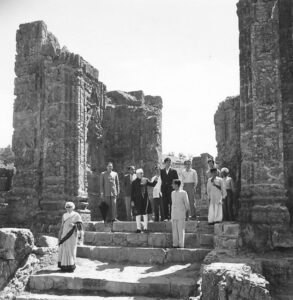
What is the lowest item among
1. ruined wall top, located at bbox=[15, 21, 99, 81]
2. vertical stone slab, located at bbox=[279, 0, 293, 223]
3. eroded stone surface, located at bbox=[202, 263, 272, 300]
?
eroded stone surface, located at bbox=[202, 263, 272, 300]

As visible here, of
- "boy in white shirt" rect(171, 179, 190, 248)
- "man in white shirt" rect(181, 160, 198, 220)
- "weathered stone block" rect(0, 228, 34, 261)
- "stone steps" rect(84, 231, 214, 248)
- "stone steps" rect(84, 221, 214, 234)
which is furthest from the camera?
"man in white shirt" rect(181, 160, 198, 220)

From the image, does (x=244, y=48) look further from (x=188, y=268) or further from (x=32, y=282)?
(x=32, y=282)

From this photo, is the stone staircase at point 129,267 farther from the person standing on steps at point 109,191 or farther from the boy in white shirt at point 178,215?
the person standing on steps at point 109,191

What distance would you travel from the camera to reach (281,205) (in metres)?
8.42

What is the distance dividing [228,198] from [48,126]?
5254 mm

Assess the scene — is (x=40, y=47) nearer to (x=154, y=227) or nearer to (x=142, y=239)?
(x=154, y=227)

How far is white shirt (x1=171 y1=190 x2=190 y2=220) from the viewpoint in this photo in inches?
340

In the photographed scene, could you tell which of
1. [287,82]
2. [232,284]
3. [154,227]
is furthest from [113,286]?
[287,82]

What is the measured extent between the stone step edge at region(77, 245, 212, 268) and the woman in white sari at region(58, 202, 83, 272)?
0.80 metres

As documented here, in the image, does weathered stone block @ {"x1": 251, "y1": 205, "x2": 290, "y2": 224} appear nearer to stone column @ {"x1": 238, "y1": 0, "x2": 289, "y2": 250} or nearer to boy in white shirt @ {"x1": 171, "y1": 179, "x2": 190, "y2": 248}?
stone column @ {"x1": 238, "y1": 0, "x2": 289, "y2": 250}

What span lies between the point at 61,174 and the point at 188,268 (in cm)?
482

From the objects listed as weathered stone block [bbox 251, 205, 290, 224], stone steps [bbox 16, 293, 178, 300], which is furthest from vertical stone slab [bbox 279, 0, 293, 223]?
stone steps [bbox 16, 293, 178, 300]

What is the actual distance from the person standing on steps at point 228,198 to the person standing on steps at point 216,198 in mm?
181

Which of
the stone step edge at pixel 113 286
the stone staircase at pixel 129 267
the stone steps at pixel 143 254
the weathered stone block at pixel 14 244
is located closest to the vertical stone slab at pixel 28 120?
the stone staircase at pixel 129 267
